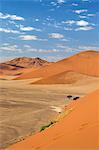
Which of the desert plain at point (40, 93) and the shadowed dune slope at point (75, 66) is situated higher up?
the shadowed dune slope at point (75, 66)

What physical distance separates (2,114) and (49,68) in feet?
262

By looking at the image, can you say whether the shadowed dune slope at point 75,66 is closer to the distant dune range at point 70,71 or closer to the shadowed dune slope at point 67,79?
the distant dune range at point 70,71

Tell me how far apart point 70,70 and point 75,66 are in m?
25.0

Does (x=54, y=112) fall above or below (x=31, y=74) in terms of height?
below

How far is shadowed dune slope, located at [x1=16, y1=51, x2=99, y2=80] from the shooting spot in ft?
358

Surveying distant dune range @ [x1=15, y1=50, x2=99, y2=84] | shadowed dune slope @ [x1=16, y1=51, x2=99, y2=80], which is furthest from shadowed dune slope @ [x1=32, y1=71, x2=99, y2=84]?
shadowed dune slope @ [x1=16, y1=51, x2=99, y2=80]

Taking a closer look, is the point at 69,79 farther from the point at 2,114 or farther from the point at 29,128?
the point at 29,128

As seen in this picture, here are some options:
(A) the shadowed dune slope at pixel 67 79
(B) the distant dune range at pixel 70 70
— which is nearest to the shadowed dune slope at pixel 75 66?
(B) the distant dune range at pixel 70 70

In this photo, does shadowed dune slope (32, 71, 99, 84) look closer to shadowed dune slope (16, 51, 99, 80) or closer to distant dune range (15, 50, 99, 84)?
distant dune range (15, 50, 99, 84)

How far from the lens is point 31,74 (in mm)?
112812

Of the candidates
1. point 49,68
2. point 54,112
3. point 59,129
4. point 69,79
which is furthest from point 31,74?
point 59,129

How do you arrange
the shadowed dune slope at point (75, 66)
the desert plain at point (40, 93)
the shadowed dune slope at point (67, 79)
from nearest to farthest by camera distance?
the desert plain at point (40, 93)
the shadowed dune slope at point (67, 79)
the shadowed dune slope at point (75, 66)

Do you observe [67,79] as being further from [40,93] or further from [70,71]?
[40,93]

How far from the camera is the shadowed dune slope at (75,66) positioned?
358 ft
